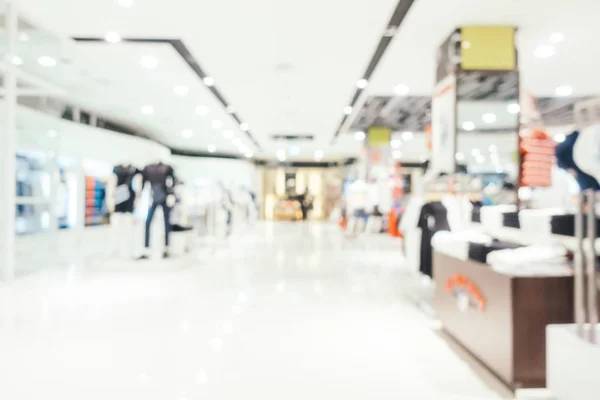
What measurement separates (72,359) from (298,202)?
23.5 metres

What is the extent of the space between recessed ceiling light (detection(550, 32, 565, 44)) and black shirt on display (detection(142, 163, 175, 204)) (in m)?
5.74

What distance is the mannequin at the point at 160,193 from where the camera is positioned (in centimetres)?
747

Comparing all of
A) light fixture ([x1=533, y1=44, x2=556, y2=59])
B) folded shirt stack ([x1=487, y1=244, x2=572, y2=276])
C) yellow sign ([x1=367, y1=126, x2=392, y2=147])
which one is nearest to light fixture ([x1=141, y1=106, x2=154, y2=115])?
yellow sign ([x1=367, y1=126, x2=392, y2=147])

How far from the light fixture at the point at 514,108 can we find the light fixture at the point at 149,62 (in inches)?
202

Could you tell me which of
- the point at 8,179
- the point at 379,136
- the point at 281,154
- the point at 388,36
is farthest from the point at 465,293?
the point at 281,154

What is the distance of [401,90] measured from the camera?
9445 mm

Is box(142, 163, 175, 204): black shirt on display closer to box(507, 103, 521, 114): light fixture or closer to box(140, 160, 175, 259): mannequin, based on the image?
box(140, 160, 175, 259): mannequin

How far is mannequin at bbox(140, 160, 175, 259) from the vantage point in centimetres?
747

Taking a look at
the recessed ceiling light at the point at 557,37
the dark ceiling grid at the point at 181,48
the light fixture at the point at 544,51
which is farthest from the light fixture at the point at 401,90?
the dark ceiling grid at the point at 181,48

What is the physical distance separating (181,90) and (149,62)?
1985 millimetres

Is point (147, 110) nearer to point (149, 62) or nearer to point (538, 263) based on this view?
point (149, 62)

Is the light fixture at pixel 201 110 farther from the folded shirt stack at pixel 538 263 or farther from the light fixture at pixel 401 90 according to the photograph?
the folded shirt stack at pixel 538 263

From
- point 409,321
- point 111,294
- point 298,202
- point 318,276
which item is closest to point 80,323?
point 111,294

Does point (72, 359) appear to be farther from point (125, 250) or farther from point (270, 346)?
point (125, 250)
